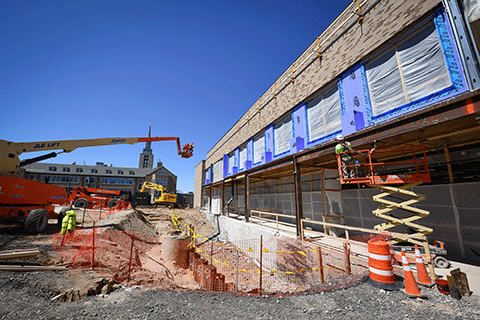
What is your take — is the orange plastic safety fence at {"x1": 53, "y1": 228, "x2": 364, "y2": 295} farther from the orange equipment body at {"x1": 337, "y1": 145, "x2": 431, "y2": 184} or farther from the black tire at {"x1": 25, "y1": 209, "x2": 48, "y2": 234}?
the orange equipment body at {"x1": 337, "y1": 145, "x2": 431, "y2": 184}

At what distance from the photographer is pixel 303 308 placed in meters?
3.77

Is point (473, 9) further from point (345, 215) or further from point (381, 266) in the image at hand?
point (345, 215)

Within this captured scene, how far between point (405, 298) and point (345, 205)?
292 inches

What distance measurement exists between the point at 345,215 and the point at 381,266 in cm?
698

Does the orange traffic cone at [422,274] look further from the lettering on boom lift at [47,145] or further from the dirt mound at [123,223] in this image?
the lettering on boom lift at [47,145]

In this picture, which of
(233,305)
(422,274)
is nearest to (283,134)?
(422,274)

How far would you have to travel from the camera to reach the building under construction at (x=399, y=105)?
5293 mm

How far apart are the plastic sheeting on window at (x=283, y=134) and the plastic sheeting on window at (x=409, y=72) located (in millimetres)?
5259

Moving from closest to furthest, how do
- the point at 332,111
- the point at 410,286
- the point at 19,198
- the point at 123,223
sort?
the point at 410,286 → the point at 332,111 → the point at 19,198 → the point at 123,223

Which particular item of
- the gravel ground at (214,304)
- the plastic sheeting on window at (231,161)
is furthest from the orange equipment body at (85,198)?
the gravel ground at (214,304)

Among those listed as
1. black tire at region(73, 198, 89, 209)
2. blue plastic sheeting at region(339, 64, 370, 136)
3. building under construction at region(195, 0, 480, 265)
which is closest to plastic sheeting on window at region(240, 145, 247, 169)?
building under construction at region(195, 0, 480, 265)

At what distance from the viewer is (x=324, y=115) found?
9.66 meters

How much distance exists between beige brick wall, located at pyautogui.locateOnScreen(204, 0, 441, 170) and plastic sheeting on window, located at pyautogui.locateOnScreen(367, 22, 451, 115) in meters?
0.58

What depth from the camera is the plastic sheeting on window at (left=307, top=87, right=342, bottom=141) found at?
29.4 ft
